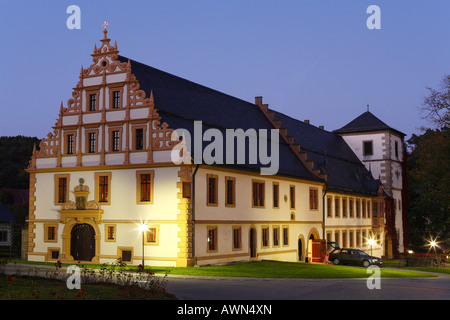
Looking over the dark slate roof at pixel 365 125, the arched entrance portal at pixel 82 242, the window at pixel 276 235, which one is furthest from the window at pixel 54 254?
the dark slate roof at pixel 365 125

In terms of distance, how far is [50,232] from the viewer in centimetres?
4106

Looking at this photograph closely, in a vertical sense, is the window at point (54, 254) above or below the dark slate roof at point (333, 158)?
below

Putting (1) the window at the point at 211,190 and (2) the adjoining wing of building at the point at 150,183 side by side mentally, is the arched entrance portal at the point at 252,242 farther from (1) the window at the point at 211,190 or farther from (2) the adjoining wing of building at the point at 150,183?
(1) the window at the point at 211,190

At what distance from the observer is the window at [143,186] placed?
3753 centimetres

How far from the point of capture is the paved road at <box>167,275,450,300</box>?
21016mm

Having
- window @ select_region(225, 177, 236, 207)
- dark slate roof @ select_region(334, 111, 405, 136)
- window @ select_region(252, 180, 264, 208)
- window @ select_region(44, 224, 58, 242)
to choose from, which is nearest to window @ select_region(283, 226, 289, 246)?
A: window @ select_region(252, 180, 264, 208)

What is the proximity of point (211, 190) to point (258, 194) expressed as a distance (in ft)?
20.7

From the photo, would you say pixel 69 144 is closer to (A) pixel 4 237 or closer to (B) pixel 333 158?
(A) pixel 4 237

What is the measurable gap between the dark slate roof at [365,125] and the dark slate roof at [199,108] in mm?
20034

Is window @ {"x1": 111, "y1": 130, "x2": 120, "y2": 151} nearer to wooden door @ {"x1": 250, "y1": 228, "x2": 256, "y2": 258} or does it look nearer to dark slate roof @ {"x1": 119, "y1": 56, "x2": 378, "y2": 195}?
dark slate roof @ {"x1": 119, "y1": 56, "x2": 378, "y2": 195}

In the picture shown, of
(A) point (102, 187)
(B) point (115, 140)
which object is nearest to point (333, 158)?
(B) point (115, 140)

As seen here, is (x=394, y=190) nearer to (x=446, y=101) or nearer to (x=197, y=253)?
(x=446, y=101)

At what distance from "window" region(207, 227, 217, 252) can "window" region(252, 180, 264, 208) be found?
5.54 meters
